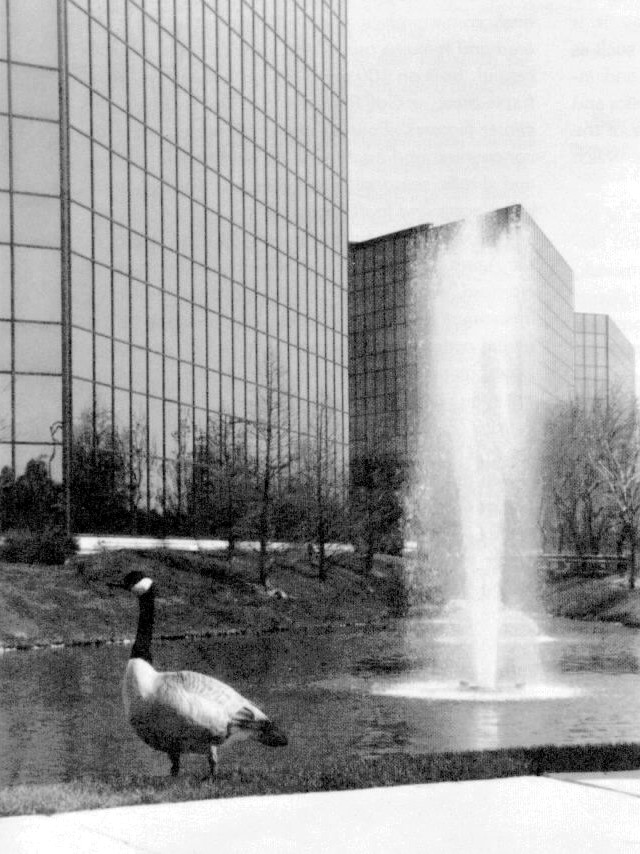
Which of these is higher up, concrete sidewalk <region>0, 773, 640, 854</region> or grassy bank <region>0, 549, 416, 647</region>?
concrete sidewalk <region>0, 773, 640, 854</region>

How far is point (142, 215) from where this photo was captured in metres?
54.0

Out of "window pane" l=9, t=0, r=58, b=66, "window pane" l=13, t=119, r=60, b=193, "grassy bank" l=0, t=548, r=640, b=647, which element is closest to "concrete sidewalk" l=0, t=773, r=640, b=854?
"grassy bank" l=0, t=548, r=640, b=647

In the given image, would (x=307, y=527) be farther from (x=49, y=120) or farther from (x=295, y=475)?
(x=49, y=120)

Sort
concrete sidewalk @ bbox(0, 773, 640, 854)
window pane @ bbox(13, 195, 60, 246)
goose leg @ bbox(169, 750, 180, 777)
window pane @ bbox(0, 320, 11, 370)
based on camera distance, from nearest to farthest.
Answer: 1. concrete sidewalk @ bbox(0, 773, 640, 854)
2. goose leg @ bbox(169, 750, 180, 777)
3. window pane @ bbox(0, 320, 11, 370)
4. window pane @ bbox(13, 195, 60, 246)

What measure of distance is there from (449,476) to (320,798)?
296 ft

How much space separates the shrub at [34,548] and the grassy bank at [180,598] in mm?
937

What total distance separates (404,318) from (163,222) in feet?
250

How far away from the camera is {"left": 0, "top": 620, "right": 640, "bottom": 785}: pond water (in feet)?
44.1

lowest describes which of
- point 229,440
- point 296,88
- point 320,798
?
point 320,798

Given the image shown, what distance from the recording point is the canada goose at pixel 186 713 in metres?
9.20

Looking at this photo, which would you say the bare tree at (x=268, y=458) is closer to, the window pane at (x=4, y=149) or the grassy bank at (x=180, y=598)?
the grassy bank at (x=180, y=598)

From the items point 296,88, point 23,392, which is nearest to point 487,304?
point 23,392

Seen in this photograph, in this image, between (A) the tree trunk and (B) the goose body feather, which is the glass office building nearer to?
(A) the tree trunk

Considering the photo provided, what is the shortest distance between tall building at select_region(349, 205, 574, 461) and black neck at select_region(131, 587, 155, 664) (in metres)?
113
